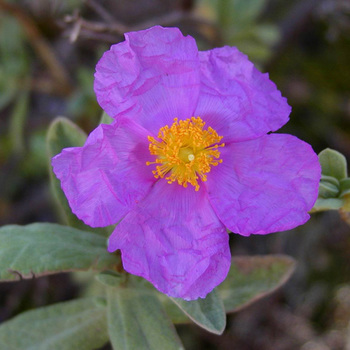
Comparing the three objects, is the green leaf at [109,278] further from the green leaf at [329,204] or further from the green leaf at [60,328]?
→ the green leaf at [329,204]

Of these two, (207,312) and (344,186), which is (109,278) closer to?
(207,312)

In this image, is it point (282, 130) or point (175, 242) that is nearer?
point (175, 242)

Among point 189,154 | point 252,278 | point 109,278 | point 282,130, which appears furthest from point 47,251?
point 282,130

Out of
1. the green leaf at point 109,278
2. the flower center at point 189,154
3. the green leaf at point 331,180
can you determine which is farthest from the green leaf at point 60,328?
the green leaf at point 331,180

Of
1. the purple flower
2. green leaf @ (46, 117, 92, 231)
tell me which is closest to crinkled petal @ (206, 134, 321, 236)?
the purple flower

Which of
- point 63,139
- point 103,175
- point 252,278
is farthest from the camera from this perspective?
point 252,278

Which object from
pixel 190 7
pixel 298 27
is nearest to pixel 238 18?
pixel 190 7

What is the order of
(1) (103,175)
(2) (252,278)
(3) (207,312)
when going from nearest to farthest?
(3) (207,312) → (1) (103,175) → (2) (252,278)
